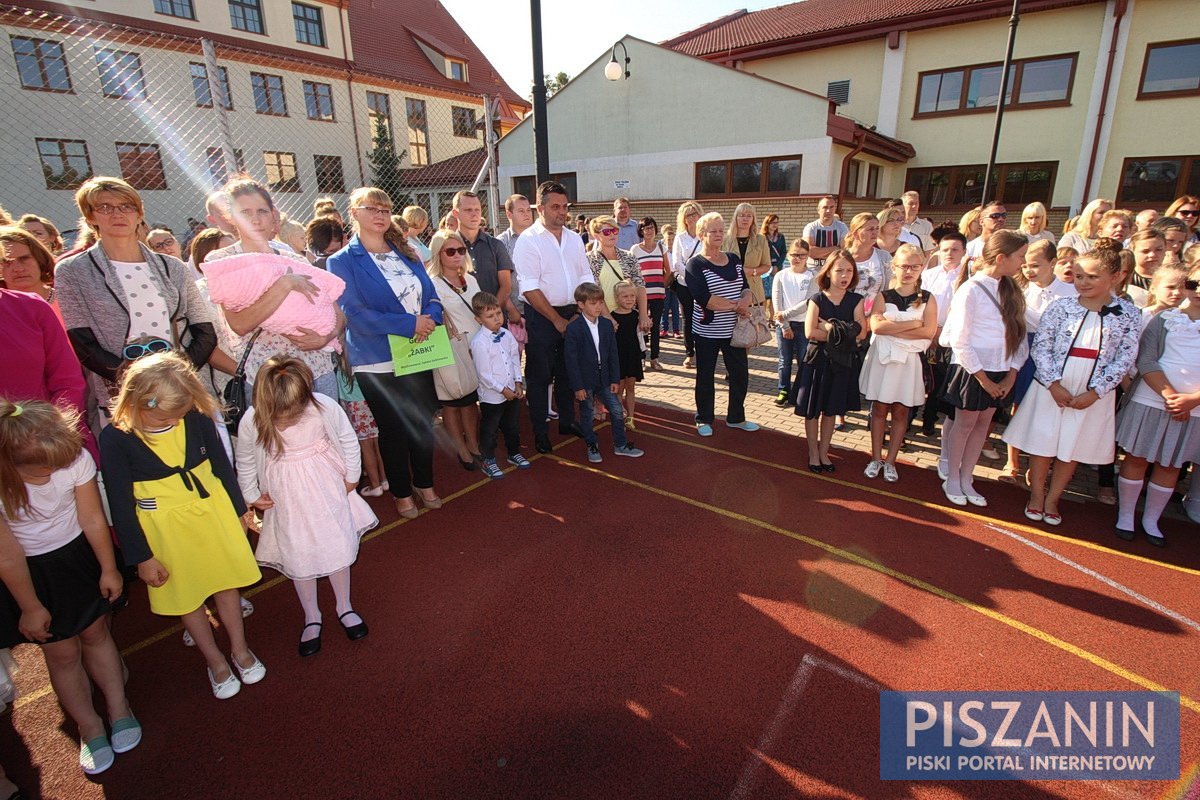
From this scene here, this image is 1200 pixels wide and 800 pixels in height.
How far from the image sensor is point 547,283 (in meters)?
5.15

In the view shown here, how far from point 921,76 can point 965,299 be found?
17267 mm

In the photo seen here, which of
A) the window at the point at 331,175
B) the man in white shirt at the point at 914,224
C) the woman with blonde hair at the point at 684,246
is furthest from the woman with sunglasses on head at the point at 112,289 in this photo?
the window at the point at 331,175

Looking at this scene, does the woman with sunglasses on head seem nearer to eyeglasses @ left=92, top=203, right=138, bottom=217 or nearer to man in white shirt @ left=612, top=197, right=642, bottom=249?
eyeglasses @ left=92, top=203, right=138, bottom=217

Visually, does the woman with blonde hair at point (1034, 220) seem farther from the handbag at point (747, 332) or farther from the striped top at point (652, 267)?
the striped top at point (652, 267)

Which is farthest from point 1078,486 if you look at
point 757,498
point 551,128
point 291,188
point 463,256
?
point 291,188

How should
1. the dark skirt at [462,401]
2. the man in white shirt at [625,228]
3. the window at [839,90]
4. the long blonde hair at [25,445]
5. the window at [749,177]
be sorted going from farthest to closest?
the window at [839,90]
the window at [749,177]
the man in white shirt at [625,228]
the dark skirt at [462,401]
the long blonde hair at [25,445]

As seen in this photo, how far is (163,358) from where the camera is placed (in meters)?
2.46

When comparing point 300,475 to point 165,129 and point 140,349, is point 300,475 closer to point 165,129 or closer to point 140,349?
point 140,349

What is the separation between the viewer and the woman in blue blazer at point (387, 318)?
3.76m

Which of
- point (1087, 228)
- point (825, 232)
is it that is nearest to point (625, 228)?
point (825, 232)

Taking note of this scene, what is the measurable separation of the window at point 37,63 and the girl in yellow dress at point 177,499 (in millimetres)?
20028

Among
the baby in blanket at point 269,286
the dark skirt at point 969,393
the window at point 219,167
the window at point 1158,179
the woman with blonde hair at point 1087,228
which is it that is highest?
the window at point 1158,179

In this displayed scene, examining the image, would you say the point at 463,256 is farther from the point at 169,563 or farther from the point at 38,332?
the point at 169,563

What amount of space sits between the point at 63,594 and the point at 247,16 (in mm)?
28443
